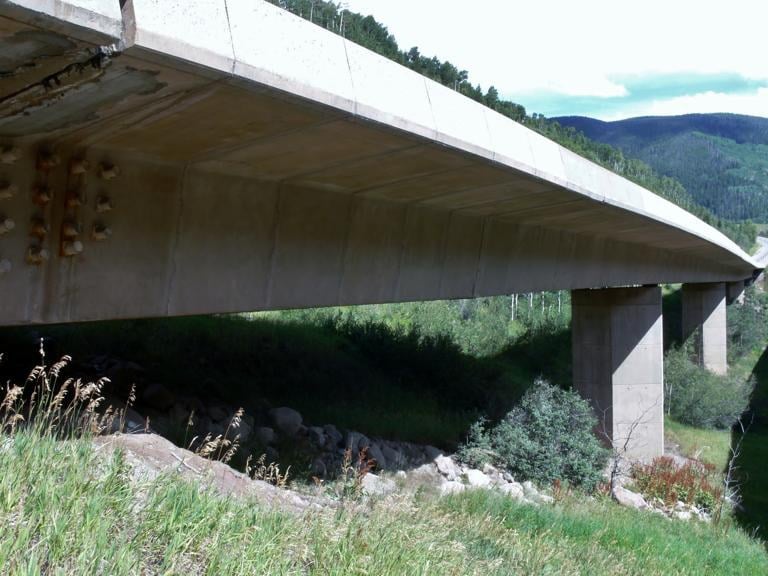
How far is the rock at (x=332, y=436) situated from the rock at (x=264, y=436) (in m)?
1.40

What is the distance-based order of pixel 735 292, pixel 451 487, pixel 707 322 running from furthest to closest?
1. pixel 735 292
2. pixel 707 322
3. pixel 451 487

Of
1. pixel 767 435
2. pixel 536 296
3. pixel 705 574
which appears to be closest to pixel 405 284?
pixel 705 574

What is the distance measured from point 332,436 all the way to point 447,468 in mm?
2225

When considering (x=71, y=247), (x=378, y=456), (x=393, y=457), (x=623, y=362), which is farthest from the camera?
(x=623, y=362)

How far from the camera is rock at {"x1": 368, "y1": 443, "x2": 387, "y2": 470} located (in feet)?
40.4

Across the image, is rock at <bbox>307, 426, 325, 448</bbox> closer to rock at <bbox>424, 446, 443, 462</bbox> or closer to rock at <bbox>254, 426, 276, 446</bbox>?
rock at <bbox>254, 426, 276, 446</bbox>

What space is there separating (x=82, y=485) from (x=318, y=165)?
3.82 meters

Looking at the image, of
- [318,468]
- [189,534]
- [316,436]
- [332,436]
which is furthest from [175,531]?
[332,436]

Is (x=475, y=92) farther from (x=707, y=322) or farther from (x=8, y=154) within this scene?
Answer: (x=8, y=154)

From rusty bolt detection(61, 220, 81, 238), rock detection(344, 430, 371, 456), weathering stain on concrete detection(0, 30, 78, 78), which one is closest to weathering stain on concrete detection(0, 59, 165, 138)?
weathering stain on concrete detection(0, 30, 78, 78)

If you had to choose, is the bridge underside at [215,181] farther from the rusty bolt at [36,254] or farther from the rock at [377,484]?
the rock at [377,484]

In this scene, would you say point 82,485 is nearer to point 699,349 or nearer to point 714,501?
point 714,501

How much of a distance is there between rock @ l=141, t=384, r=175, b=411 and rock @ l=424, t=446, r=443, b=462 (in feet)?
16.3

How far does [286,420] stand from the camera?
12.8 meters
